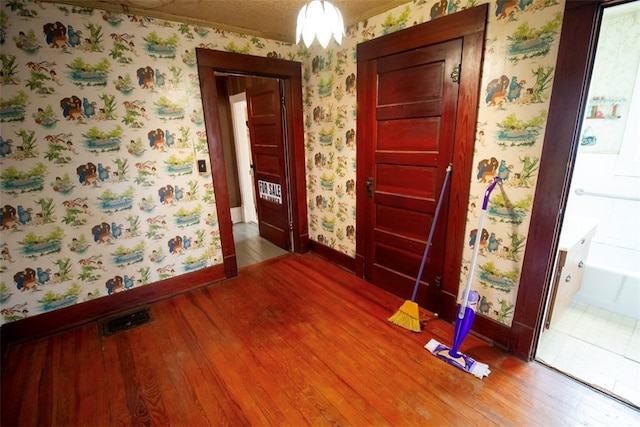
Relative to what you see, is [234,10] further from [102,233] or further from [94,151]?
[102,233]

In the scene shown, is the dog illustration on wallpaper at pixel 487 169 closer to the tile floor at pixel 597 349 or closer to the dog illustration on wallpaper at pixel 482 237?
the dog illustration on wallpaper at pixel 482 237

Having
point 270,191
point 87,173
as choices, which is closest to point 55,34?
point 87,173

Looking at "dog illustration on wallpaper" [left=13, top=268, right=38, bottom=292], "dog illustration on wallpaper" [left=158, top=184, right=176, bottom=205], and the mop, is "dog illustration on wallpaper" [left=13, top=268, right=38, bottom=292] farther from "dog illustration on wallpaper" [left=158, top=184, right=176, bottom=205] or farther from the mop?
the mop

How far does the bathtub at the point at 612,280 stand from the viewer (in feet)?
7.14

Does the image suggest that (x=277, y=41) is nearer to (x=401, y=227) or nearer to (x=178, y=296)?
(x=401, y=227)

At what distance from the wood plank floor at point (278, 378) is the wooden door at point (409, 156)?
0.44m

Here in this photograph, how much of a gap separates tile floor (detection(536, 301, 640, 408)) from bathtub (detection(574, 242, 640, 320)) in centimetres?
7

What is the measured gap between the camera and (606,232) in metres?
2.48

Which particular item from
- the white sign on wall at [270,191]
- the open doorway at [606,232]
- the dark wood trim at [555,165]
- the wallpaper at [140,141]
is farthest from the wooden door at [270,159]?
the open doorway at [606,232]

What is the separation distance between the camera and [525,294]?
1.73 m

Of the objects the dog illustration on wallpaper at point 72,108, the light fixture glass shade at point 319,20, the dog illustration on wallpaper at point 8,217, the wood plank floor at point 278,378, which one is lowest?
the wood plank floor at point 278,378

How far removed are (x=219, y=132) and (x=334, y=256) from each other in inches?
67.3

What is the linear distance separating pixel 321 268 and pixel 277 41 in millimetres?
2339

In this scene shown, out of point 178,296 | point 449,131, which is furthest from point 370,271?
point 178,296
